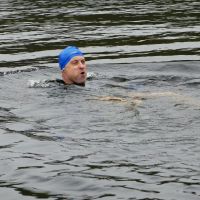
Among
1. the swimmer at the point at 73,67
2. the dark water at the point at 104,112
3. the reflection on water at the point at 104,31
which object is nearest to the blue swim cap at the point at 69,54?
the swimmer at the point at 73,67

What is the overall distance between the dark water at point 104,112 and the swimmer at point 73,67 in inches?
11.7

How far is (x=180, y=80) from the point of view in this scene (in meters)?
14.1

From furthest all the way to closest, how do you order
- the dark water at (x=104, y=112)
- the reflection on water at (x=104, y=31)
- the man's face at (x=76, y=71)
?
the reflection on water at (x=104, y=31) → the man's face at (x=76, y=71) → the dark water at (x=104, y=112)

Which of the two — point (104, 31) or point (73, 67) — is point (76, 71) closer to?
point (73, 67)

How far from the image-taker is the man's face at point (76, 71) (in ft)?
43.9

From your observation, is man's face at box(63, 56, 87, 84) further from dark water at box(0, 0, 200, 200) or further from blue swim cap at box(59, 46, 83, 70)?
dark water at box(0, 0, 200, 200)

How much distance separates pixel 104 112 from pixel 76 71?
2.85 meters

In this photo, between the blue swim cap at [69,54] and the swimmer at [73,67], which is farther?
the blue swim cap at [69,54]

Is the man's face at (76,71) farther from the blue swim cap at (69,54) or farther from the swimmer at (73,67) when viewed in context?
the blue swim cap at (69,54)

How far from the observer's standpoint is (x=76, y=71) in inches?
531

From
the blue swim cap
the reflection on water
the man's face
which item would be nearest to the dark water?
the reflection on water

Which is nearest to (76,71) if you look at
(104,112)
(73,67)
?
(73,67)

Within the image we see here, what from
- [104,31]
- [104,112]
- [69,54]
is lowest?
[104,112]

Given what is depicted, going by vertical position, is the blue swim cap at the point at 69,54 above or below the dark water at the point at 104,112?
above
